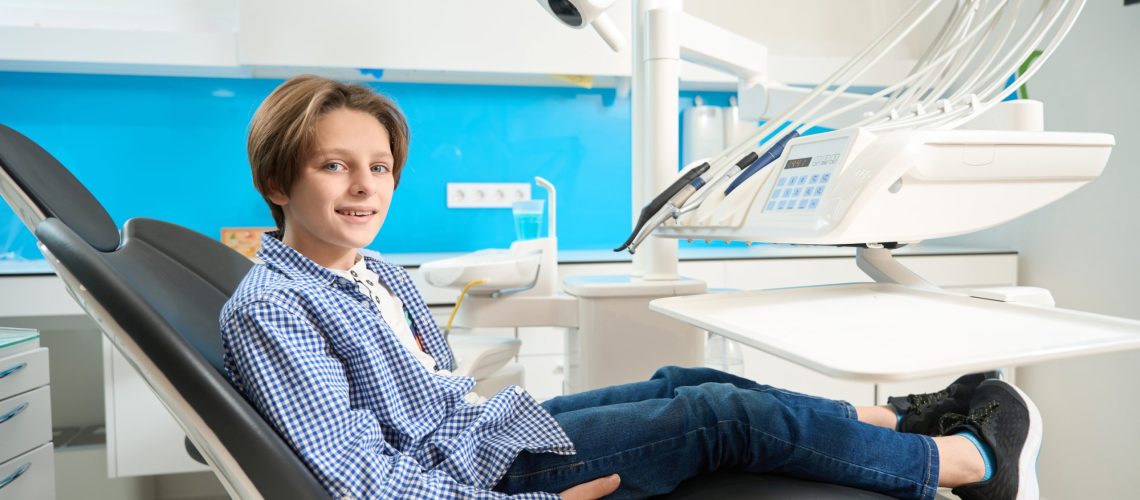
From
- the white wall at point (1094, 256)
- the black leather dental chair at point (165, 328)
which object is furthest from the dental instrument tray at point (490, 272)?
the white wall at point (1094, 256)

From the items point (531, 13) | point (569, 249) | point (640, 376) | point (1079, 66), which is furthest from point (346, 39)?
point (1079, 66)

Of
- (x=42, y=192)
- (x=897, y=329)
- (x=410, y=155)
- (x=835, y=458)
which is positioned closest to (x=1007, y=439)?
(x=835, y=458)

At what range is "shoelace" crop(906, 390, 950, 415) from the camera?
1.24 meters

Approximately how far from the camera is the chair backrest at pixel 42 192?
0.82m

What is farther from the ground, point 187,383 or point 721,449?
point 187,383

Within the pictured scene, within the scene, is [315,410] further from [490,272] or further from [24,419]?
[24,419]

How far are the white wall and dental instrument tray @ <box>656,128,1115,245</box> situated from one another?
1.41m

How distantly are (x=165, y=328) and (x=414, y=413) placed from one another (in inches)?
13.9

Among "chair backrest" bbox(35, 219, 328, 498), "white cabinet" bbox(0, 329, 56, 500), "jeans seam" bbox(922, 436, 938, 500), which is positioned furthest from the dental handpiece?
"white cabinet" bbox(0, 329, 56, 500)

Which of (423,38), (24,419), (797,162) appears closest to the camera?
(797,162)

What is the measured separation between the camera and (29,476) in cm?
156

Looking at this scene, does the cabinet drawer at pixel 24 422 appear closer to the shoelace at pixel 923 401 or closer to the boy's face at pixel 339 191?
the boy's face at pixel 339 191

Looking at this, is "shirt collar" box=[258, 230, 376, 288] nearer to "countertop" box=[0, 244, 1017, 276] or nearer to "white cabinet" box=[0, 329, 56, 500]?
"white cabinet" box=[0, 329, 56, 500]

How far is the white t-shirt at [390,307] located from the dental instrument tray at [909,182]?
501mm
